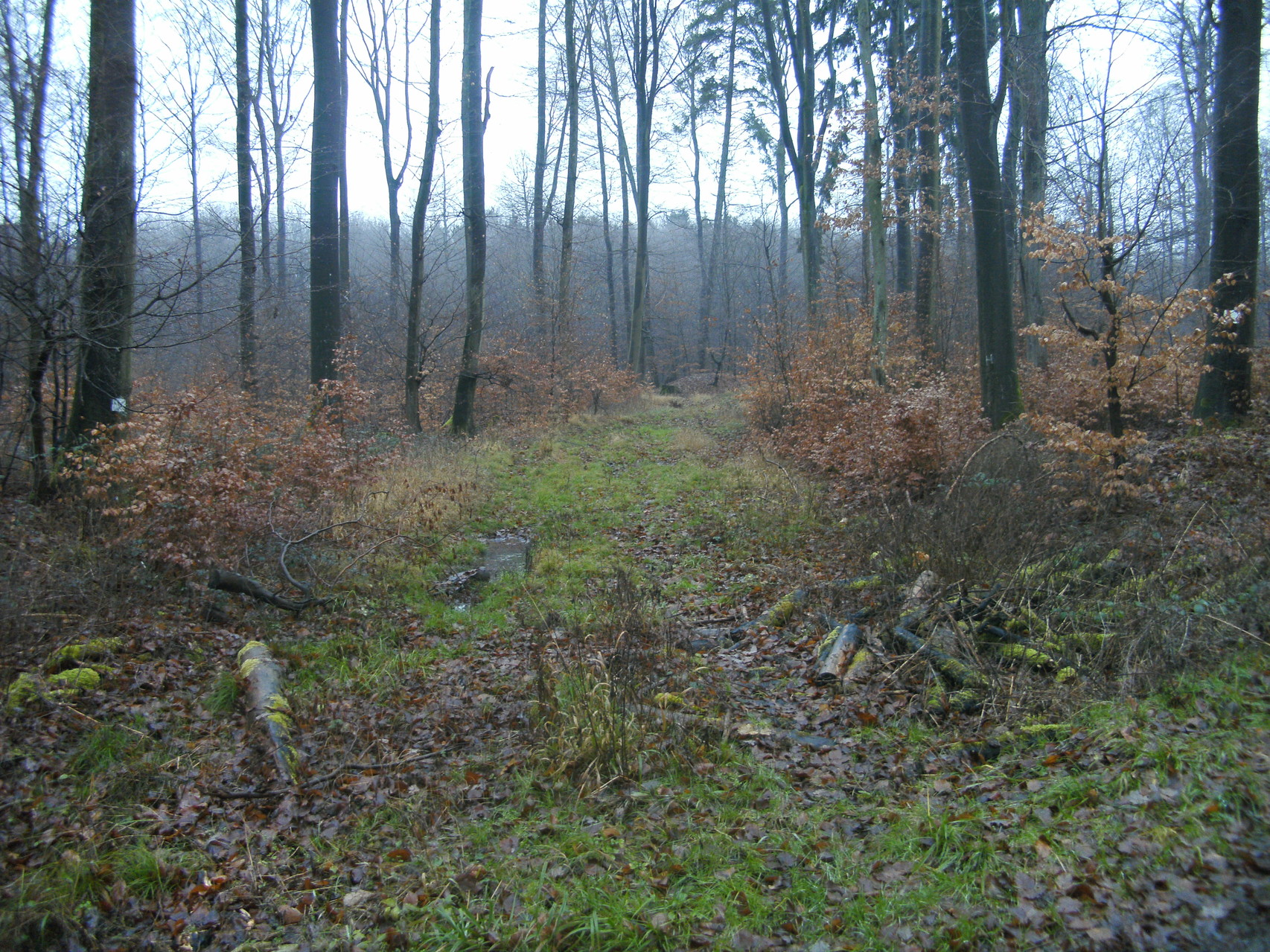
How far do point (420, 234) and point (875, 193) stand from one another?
9456 mm

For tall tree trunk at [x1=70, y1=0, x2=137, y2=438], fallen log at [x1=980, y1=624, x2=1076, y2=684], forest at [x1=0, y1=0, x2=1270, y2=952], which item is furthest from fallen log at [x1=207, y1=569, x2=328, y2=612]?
fallen log at [x1=980, y1=624, x2=1076, y2=684]

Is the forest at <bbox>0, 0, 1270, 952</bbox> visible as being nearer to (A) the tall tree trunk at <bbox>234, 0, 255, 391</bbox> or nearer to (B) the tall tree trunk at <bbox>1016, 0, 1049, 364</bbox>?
(B) the tall tree trunk at <bbox>1016, 0, 1049, 364</bbox>

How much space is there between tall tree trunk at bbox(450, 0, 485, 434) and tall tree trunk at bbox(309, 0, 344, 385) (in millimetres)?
3986

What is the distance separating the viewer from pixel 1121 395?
7.15 m

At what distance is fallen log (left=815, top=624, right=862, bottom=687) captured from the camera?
5.36m

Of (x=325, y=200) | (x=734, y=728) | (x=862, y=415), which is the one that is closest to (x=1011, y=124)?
(x=862, y=415)

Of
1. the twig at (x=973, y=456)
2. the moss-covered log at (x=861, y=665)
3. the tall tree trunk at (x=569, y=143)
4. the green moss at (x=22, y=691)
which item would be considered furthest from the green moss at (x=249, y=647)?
the tall tree trunk at (x=569, y=143)

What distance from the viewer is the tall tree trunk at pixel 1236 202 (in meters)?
8.84

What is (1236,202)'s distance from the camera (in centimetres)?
891

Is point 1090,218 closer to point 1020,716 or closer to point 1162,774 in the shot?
point 1020,716

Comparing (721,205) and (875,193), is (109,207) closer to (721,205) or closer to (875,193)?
(875,193)

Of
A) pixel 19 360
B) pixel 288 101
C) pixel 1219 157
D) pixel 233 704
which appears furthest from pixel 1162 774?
pixel 288 101

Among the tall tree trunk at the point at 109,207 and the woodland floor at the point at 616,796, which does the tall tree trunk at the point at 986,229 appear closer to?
the woodland floor at the point at 616,796

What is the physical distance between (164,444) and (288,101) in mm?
20861
